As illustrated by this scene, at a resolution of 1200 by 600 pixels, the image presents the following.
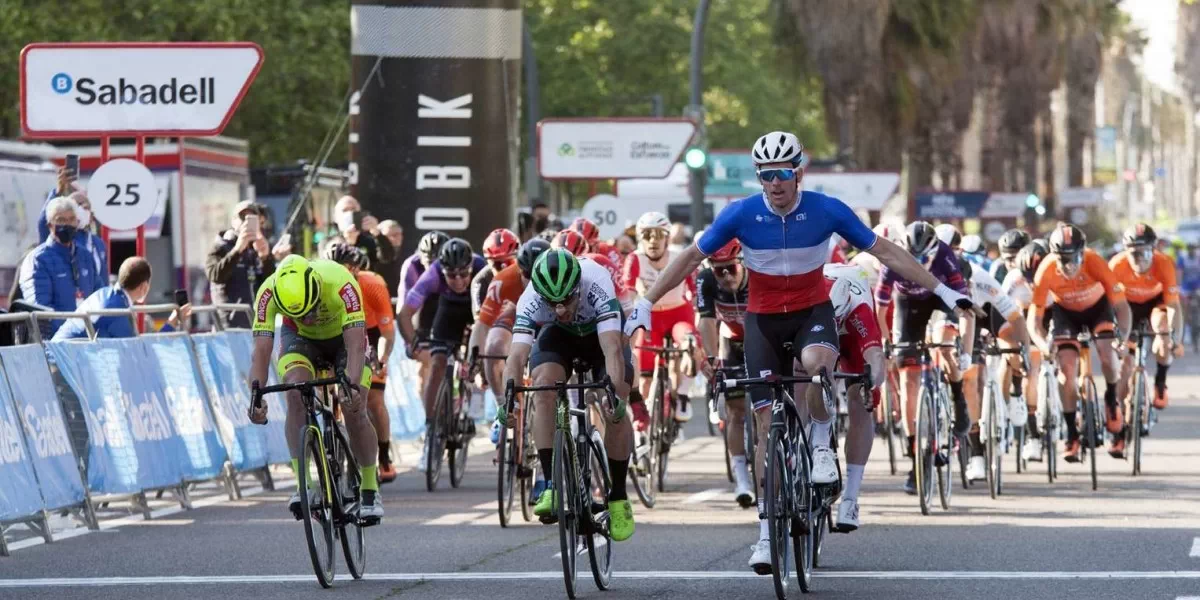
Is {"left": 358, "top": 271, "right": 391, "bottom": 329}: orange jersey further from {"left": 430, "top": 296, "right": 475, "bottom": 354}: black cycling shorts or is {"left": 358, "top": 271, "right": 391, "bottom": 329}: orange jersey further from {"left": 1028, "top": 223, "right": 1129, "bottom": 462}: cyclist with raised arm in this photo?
{"left": 1028, "top": 223, "right": 1129, "bottom": 462}: cyclist with raised arm

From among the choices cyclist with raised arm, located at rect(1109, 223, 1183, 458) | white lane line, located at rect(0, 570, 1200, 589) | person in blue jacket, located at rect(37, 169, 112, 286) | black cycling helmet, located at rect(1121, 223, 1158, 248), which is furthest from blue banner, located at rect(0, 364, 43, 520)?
black cycling helmet, located at rect(1121, 223, 1158, 248)

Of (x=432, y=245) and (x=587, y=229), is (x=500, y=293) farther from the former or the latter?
(x=432, y=245)

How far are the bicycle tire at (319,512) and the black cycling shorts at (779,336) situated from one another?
195cm

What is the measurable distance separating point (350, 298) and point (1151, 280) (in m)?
9.38

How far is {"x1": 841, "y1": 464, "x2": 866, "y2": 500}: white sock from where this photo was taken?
11.5 m

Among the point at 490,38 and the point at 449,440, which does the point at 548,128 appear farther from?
the point at 449,440

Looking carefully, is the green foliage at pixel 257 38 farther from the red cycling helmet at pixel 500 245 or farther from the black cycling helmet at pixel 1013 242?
the red cycling helmet at pixel 500 245

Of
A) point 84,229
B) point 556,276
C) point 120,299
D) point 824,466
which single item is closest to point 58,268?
point 84,229

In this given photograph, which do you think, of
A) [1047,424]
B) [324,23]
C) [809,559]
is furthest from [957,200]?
[809,559]

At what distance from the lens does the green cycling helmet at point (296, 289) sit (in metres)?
11.1

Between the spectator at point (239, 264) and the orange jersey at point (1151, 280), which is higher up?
the spectator at point (239, 264)

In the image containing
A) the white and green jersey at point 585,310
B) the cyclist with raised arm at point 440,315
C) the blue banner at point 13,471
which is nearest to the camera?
the white and green jersey at point 585,310

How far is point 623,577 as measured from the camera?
10.9m

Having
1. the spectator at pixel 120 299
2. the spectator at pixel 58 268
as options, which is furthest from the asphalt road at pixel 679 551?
the spectator at pixel 58 268
